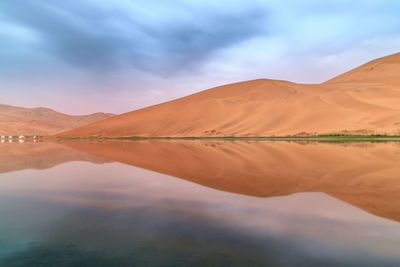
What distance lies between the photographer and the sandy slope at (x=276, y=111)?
61375mm

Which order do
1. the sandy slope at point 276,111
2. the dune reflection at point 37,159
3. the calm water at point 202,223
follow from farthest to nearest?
the sandy slope at point 276,111
the dune reflection at point 37,159
the calm water at point 202,223

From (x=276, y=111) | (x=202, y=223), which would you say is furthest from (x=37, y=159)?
(x=276, y=111)

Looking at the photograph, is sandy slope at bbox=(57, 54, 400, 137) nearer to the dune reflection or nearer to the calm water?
the dune reflection

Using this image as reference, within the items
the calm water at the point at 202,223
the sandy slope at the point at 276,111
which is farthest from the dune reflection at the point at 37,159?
the sandy slope at the point at 276,111

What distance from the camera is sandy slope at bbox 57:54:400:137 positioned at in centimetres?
6138

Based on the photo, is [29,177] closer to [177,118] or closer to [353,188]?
[353,188]

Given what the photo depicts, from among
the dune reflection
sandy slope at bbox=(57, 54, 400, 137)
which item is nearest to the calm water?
the dune reflection

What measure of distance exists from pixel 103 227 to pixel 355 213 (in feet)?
14.8

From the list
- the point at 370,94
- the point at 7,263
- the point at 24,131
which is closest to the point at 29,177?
the point at 7,263

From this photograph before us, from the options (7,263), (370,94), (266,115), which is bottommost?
(7,263)

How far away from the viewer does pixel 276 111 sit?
76.6m

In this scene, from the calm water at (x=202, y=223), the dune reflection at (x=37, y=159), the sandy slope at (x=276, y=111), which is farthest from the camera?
the sandy slope at (x=276, y=111)

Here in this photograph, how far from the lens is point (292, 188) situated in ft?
25.8

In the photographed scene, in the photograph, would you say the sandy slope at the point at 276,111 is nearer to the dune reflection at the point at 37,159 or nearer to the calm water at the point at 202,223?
the dune reflection at the point at 37,159
